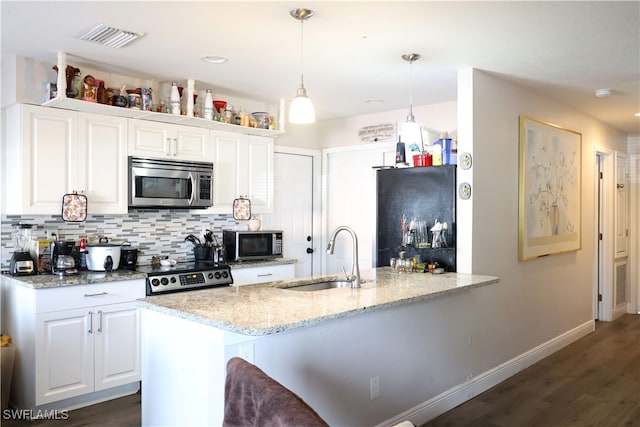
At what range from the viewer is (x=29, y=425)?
3145 mm

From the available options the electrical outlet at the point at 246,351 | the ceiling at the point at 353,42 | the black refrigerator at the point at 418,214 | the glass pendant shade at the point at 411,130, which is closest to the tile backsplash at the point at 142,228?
the ceiling at the point at 353,42

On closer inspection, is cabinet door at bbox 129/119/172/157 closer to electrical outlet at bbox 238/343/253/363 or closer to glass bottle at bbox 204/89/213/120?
glass bottle at bbox 204/89/213/120

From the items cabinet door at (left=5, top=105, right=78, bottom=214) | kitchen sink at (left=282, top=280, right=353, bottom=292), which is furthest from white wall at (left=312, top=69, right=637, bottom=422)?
cabinet door at (left=5, top=105, right=78, bottom=214)

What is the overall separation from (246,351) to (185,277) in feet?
6.05

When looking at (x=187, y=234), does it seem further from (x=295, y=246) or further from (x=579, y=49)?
(x=579, y=49)

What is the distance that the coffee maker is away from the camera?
3.53m

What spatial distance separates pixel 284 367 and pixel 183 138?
2470mm

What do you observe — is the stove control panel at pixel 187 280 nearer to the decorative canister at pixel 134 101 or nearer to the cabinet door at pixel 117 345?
the cabinet door at pixel 117 345

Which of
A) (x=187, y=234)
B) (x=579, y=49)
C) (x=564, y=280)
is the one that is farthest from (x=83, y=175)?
(x=564, y=280)

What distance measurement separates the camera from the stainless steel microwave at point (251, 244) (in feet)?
14.9

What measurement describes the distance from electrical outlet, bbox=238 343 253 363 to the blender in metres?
2.13

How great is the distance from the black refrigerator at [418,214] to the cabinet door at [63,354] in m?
2.24

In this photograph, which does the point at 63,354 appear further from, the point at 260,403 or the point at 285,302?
the point at 260,403

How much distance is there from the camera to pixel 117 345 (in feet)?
11.7
